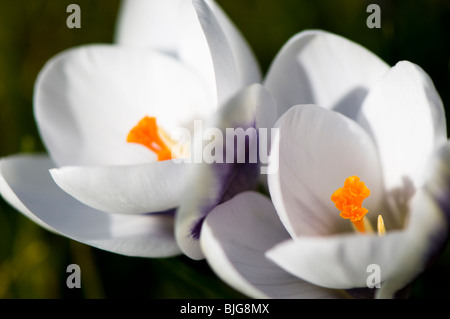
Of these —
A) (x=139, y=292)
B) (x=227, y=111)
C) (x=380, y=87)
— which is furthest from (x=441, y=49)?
(x=139, y=292)

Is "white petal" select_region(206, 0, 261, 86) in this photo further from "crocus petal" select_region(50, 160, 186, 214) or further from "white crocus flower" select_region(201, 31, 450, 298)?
"crocus petal" select_region(50, 160, 186, 214)

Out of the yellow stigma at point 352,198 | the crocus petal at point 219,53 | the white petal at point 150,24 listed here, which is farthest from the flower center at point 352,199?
the white petal at point 150,24

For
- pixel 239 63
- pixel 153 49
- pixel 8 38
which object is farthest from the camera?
pixel 8 38

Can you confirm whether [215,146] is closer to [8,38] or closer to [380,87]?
[380,87]

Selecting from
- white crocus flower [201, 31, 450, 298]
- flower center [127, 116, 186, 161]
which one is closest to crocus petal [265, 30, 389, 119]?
white crocus flower [201, 31, 450, 298]

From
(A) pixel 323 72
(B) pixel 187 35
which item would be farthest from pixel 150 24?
(A) pixel 323 72

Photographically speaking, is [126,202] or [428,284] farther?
[428,284]
